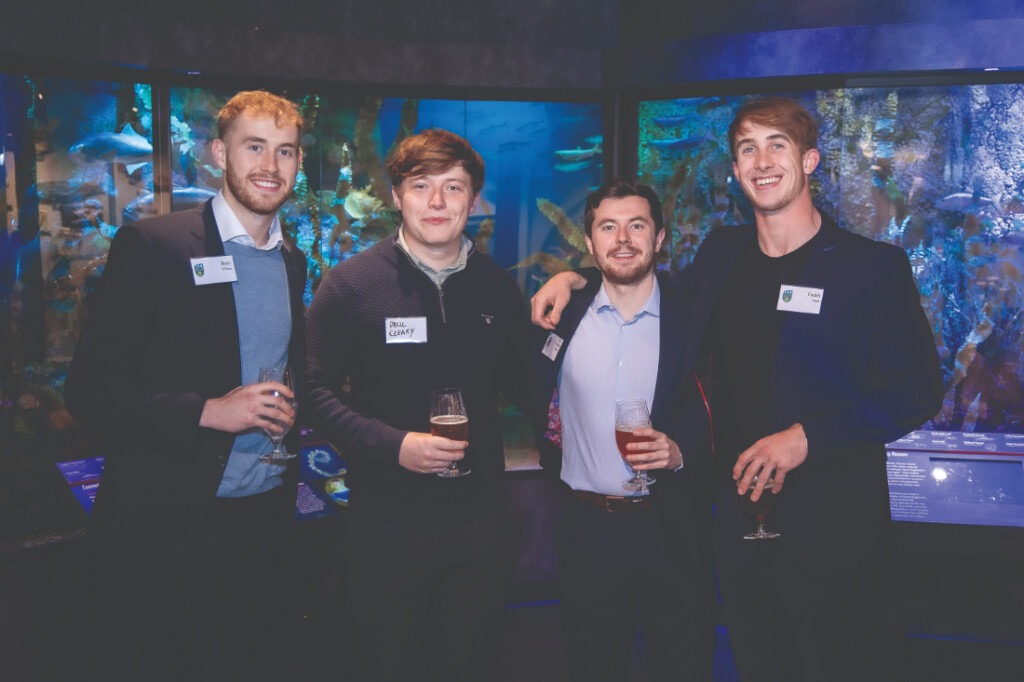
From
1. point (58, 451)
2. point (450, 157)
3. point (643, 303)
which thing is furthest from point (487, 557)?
point (58, 451)

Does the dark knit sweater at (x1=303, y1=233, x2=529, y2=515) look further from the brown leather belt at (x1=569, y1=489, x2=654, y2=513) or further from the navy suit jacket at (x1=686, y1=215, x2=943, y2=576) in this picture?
the navy suit jacket at (x1=686, y1=215, x2=943, y2=576)

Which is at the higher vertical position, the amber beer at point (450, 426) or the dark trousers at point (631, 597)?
the amber beer at point (450, 426)

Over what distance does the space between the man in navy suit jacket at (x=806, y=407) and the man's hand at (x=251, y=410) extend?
1178 millimetres

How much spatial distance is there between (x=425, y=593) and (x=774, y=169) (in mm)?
1568

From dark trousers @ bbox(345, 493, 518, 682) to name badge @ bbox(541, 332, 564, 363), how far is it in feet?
1.62

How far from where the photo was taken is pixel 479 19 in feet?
14.8

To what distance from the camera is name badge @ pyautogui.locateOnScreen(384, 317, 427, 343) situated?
2338 millimetres

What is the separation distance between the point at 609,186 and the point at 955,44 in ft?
7.28

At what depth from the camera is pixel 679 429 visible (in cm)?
249

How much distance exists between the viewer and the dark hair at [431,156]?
2367 mm

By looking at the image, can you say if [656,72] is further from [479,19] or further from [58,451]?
[58,451]

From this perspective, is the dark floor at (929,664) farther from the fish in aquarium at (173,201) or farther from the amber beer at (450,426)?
the fish in aquarium at (173,201)

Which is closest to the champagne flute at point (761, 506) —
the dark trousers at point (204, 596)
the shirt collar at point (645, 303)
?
the shirt collar at point (645, 303)

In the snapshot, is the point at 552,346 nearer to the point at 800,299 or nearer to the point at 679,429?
the point at 679,429
